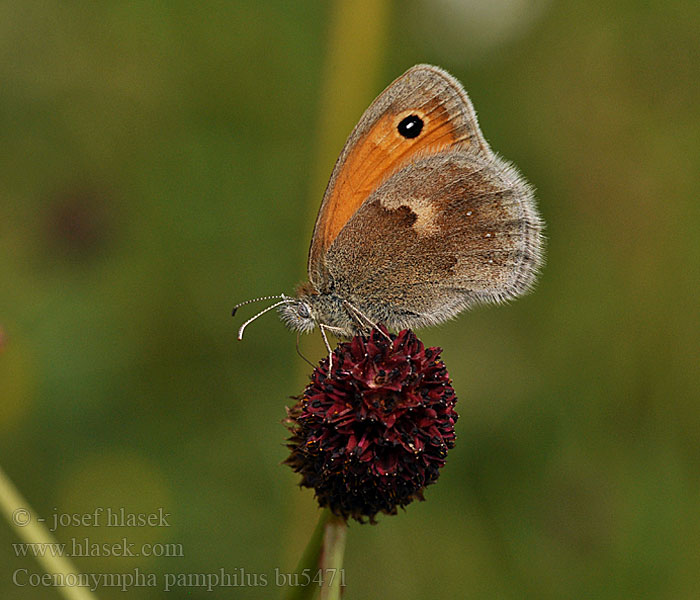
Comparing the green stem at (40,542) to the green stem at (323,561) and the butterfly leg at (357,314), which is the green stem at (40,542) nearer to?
the green stem at (323,561)

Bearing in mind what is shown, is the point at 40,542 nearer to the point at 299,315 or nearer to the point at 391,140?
the point at 299,315

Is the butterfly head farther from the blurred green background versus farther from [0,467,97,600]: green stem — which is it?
[0,467,97,600]: green stem

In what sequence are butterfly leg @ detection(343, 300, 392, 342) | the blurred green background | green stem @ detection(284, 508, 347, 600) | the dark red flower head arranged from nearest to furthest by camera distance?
green stem @ detection(284, 508, 347, 600) < the dark red flower head < butterfly leg @ detection(343, 300, 392, 342) < the blurred green background

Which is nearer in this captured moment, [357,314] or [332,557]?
[332,557]

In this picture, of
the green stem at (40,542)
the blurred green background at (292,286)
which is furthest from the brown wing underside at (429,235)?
the green stem at (40,542)

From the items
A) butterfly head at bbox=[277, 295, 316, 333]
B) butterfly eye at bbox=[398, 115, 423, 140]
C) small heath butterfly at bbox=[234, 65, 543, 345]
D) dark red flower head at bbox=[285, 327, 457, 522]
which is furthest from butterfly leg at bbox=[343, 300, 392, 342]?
butterfly eye at bbox=[398, 115, 423, 140]

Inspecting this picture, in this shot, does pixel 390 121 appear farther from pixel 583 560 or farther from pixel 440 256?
pixel 583 560

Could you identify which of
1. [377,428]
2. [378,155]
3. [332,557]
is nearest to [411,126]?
[378,155]

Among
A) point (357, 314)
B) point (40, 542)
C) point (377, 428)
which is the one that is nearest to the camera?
point (40, 542)
